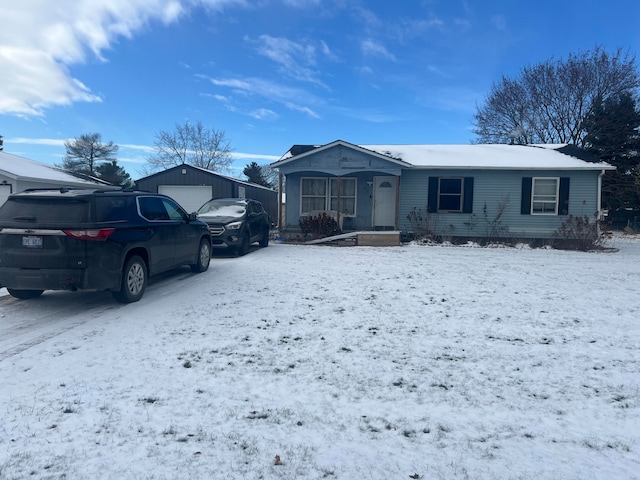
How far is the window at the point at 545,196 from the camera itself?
615 inches

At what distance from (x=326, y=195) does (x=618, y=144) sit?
851 inches

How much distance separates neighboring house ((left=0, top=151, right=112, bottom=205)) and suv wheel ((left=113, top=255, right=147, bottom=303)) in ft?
47.3

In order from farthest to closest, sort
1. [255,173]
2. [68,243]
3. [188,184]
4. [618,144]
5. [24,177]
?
[255,173], [618,144], [188,184], [24,177], [68,243]

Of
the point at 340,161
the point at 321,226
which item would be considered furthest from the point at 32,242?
the point at 340,161

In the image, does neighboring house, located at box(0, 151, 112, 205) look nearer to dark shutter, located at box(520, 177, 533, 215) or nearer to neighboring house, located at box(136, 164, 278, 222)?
neighboring house, located at box(136, 164, 278, 222)

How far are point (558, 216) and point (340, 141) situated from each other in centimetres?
876

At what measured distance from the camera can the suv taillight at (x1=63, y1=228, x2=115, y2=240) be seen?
5.43 meters

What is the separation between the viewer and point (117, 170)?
153 feet

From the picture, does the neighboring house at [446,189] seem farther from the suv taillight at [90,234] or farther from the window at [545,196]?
the suv taillight at [90,234]

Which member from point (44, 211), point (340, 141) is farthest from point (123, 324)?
point (340, 141)

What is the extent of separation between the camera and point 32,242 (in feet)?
17.9

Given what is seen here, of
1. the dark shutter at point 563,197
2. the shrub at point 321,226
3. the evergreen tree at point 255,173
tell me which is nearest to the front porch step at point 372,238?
the shrub at point 321,226

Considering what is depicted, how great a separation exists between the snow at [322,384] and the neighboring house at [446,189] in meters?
9.35

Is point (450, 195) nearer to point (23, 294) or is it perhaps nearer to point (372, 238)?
point (372, 238)
